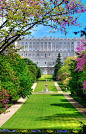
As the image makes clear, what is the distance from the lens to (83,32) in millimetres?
6660

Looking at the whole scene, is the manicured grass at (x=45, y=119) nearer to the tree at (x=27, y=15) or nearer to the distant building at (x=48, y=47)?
the tree at (x=27, y=15)

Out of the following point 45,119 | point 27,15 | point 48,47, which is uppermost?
point 48,47

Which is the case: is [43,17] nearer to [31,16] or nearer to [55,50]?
[31,16]

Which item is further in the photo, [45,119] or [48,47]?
[48,47]

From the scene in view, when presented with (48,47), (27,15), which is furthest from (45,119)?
(48,47)

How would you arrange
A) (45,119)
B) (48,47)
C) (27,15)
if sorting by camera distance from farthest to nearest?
(48,47) → (45,119) → (27,15)

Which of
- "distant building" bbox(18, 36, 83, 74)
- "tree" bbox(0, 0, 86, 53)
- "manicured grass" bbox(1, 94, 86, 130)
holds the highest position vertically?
"distant building" bbox(18, 36, 83, 74)

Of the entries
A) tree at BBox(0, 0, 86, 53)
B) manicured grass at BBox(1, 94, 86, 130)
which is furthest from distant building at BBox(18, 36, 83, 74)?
tree at BBox(0, 0, 86, 53)

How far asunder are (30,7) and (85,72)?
14082 mm

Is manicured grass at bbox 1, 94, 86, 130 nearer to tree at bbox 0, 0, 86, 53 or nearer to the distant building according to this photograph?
tree at bbox 0, 0, 86, 53

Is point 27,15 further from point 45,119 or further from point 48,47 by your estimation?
point 48,47

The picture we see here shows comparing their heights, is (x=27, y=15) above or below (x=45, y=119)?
above

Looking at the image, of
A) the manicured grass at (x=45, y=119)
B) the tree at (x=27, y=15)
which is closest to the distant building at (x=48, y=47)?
the manicured grass at (x=45, y=119)

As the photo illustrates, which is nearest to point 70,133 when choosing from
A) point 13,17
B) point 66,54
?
point 13,17
